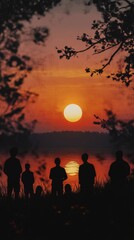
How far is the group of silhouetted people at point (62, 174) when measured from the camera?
607 inches

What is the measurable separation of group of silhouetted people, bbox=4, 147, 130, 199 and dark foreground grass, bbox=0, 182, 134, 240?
32cm

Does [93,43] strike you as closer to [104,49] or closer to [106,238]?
[104,49]

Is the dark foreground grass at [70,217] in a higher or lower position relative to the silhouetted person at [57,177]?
lower

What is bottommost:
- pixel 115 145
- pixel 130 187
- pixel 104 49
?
pixel 130 187

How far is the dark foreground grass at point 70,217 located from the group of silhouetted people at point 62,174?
1.06ft

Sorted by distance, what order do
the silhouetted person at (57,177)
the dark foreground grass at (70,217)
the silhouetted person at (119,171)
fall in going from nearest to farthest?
the dark foreground grass at (70,217), the silhouetted person at (119,171), the silhouetted person at (57,177)

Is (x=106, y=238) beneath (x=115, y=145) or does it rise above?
beneath

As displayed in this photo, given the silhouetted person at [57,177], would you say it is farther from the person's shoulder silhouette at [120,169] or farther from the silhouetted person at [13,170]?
the person's shoulder silhouette at [120,169]

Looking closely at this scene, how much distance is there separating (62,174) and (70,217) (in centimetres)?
313

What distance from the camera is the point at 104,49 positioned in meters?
18.3

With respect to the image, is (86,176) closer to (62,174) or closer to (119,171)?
(62,174)

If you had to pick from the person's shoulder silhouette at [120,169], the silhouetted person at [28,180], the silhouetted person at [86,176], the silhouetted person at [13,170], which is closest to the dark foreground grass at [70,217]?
the silhouetted person at [86,176]

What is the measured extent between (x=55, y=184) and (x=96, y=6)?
21.2 ft

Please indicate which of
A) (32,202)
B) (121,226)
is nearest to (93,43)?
(32,202)
